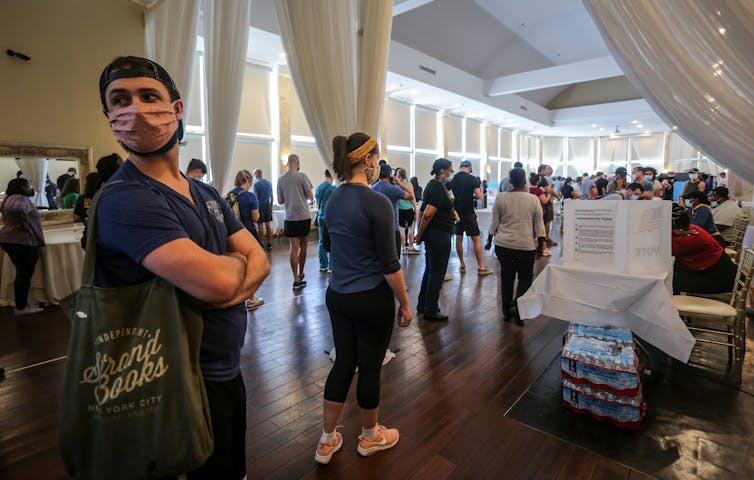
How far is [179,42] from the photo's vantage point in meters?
4.73

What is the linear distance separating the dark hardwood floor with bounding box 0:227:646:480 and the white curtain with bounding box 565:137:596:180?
66.4 ft

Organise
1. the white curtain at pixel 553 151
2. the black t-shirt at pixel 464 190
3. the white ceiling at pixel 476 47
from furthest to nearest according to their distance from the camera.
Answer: the white curtain at pixel 553 151 → the white ceiling at pixel 476 47 → the black t-shirt at pixel 464 190

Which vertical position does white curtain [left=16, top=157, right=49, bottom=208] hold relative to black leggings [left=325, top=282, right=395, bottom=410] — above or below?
above

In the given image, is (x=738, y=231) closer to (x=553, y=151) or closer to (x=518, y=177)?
(x=518, y=177)

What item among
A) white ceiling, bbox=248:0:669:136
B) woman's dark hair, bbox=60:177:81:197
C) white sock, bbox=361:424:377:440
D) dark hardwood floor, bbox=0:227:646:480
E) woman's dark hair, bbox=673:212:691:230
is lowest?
dark hardwood floor, bbox=0:227:646:480

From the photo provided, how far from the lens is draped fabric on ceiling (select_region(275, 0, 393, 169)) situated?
3123 mm

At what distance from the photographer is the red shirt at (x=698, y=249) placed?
2918mm

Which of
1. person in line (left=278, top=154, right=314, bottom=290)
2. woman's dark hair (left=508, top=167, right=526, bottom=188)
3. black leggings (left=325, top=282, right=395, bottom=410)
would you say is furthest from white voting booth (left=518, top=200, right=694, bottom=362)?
person in line (left=278, top=154, right=314, bottom=290)

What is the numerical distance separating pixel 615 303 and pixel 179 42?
5.49 m

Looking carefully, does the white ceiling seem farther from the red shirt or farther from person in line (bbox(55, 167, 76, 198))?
the red shirt

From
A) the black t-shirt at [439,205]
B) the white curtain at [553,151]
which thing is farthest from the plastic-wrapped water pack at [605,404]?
the white curtain at [553,151]

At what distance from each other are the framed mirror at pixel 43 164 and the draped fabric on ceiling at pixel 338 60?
4249mm

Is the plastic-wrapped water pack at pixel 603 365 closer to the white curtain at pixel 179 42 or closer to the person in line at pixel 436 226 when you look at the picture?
the person in line at pixel 436 226

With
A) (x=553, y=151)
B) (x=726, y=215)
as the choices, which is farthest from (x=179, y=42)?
(x=553, y=151)
